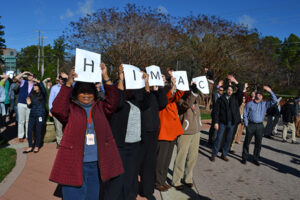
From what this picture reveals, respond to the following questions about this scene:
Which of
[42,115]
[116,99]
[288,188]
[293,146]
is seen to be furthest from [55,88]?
[293,146]

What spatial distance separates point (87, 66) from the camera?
2.73m

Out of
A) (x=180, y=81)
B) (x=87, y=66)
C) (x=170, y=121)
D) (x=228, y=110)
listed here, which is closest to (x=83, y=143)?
(x=87, y=66)

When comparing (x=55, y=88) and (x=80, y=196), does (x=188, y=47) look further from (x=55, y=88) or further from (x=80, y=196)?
(x=80, y=196)

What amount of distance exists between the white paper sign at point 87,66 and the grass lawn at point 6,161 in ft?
10.5

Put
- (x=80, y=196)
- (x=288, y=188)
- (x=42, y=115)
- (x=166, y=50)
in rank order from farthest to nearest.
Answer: (x=166, y=50), (x=42, y=115), (x=288, y=188), (x=80, y=196)

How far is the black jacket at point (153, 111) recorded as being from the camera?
13.0 feet

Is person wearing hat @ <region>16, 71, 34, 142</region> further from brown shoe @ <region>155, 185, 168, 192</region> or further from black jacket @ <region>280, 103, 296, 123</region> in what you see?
black jacket @ <region>280, 103, 296, 123</region>

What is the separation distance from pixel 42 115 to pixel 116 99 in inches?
164

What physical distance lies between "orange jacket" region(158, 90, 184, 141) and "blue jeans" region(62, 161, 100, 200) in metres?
1.78

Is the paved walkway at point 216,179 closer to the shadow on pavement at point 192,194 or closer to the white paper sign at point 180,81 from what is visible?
the shadow on pavement at point 192,194

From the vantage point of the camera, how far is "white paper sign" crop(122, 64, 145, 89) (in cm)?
323

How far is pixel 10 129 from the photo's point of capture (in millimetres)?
9422

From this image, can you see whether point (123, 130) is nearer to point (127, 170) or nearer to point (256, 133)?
point (127, 170)

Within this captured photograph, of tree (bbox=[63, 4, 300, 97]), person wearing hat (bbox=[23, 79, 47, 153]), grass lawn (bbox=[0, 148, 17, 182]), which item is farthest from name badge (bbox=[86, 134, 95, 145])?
tree (bbox=[63, 4, 300, 97])
